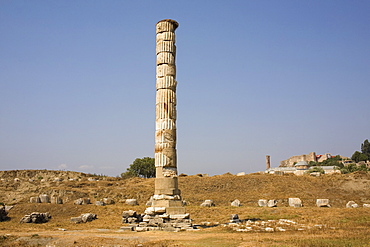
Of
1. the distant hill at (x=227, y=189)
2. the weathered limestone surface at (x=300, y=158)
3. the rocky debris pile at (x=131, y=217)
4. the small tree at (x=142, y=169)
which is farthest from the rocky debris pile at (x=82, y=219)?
the weathered limestone surface at (x=300, y=158)

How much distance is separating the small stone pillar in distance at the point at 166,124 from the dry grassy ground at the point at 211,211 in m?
2.42

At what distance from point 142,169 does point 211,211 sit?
34.5 metres

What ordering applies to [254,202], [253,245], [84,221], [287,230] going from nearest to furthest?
[253,245], [287,230], [84,221], [254,202]

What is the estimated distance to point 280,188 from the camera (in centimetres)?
3344

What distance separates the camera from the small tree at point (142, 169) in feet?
183

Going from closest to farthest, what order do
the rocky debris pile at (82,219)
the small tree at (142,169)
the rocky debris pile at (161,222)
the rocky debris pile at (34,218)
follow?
the rocky debris pile at (161,222) < the rocky debris pile at (82,219) < the rocky debris pile at (34,218) < the small tree at (142,169)

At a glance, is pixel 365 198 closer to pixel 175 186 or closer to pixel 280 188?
pixel 280 188

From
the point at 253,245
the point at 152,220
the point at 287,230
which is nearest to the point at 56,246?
the point at 152,220

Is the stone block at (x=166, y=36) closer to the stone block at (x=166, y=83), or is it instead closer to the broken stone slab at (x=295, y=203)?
the stone block at (x=166, y=83)

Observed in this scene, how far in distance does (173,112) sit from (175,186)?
378 centimetres

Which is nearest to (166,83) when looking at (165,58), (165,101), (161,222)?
(165,101)

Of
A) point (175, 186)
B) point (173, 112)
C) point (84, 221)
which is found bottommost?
point (84, 221)

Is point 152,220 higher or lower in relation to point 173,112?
lower

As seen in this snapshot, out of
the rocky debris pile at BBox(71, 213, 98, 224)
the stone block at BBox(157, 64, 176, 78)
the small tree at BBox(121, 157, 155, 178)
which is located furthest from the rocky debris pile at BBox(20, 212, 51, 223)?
the small tree at BBox(121, 157, 155, 178)
